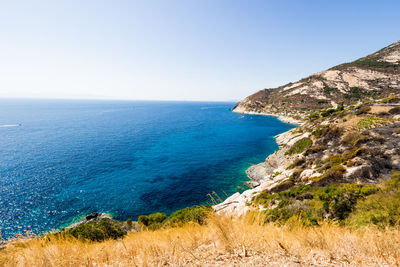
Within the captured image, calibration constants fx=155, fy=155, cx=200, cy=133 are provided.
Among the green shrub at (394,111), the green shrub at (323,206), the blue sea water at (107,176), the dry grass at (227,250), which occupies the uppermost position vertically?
the green shrub at (394,111)

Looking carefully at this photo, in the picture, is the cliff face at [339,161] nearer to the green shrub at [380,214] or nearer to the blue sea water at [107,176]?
the green shrub at [380,214]

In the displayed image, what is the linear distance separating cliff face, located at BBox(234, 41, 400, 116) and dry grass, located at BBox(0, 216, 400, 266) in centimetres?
9155

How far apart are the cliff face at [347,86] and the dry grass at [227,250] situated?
300 ft

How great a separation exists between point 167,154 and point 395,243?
36.6m

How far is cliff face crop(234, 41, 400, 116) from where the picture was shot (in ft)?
246

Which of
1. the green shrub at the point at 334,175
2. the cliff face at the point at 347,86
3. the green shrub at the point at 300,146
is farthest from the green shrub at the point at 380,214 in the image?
the cliff face at the point at 347,86

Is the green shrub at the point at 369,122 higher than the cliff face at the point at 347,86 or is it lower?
lower

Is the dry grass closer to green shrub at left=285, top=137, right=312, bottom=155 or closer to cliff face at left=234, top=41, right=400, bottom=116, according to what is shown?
green shrub at left=285, top=137, right=312, bottom=155

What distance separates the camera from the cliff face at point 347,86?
74875mm

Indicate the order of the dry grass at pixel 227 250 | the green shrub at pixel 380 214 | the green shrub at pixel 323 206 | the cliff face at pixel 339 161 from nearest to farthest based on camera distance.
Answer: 1. the dry grass at pixel 227 250
2. the green shrub at pixel 380 214
3. the green shrub at pixel 323 206
4. the cliff face at pixel 339 161

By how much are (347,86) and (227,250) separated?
11843 centimetres

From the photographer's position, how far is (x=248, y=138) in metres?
51.5

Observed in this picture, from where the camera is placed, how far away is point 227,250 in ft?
11.8

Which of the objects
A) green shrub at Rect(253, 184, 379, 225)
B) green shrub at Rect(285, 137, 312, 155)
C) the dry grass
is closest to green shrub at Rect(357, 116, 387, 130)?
green shrub at Rect(285, 137, 312, 155)
